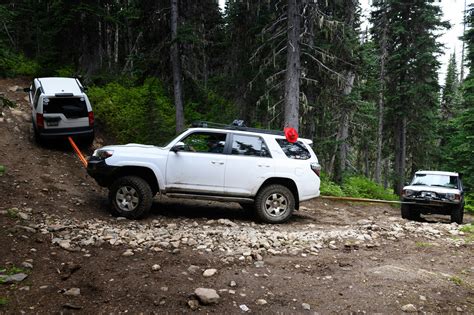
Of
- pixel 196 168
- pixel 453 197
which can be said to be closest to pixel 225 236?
pixel 196 168

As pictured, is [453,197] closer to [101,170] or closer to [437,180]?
[437,180]

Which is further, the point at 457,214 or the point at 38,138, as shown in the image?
the point at 38,138

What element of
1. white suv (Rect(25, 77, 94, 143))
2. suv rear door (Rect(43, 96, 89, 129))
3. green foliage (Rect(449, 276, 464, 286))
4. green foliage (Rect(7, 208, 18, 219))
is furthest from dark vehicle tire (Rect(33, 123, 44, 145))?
green foliage (Rect(449, 276, 464, 286))

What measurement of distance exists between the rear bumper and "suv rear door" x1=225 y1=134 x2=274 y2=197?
667cm

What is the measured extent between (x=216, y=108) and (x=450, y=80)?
128ft

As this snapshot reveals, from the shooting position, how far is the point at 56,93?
11773 mm

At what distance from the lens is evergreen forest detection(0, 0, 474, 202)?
45.3 ft

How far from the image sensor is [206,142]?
8109 mm

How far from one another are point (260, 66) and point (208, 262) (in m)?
10.3

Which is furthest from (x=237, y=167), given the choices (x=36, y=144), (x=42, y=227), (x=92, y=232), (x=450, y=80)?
(x=450, y=80)

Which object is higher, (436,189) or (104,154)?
(104,154)

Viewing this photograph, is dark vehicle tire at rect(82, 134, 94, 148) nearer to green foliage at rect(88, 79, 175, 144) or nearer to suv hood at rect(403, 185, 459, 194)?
green foliage at rect(88, 79, 175, 144)

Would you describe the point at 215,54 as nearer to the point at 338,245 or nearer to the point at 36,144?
the point at 36,144

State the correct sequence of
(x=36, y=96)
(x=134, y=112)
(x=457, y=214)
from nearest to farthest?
1. (x=457, y=214)
2. (x=36, y=96)
3. (x=134, y=112)
